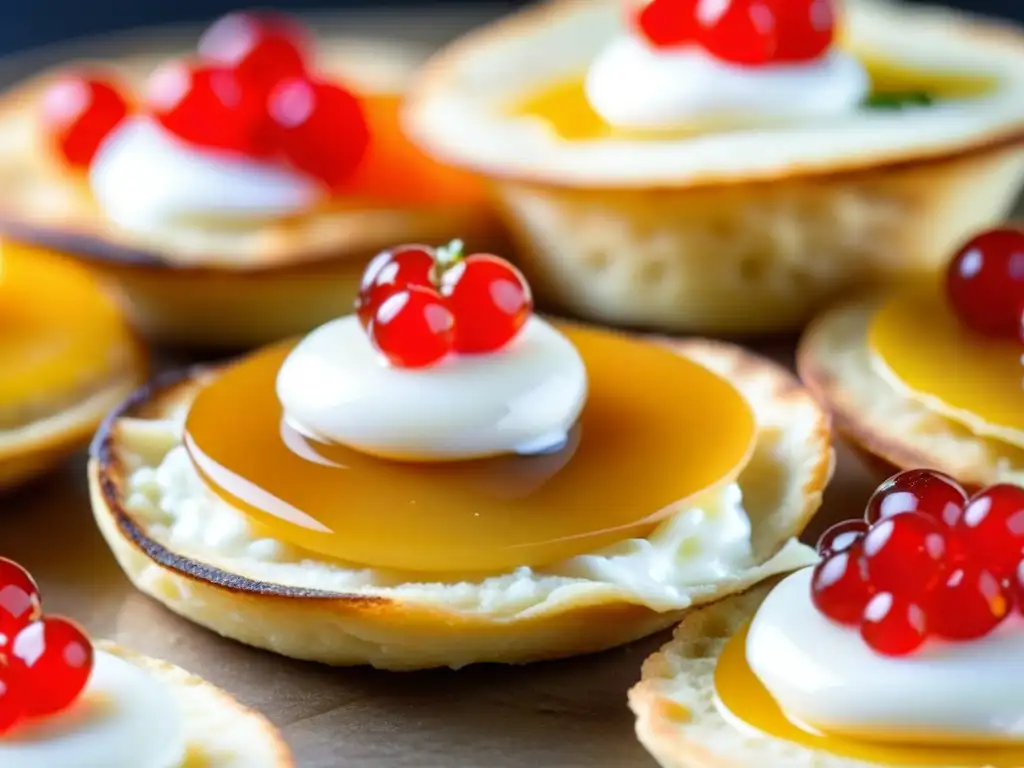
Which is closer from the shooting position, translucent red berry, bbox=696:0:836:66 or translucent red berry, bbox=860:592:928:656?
translucent red berry, bbox=860:592:928:656

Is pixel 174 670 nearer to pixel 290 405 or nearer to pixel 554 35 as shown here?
pixel 290 405

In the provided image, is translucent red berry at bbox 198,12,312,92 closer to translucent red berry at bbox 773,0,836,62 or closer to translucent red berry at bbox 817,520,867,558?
translucent red berry at bbox 773,0,836,62

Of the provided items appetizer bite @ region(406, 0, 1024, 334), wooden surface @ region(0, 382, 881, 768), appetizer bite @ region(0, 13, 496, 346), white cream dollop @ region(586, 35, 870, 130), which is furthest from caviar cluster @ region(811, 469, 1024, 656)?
appetizer bite @ region(0, 13, 496, 346)

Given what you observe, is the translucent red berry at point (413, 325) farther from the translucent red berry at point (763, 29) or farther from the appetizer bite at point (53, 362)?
the translucent red berry at point (763, 29)

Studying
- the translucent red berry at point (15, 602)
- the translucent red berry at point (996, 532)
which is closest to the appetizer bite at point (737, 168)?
the translucent red berry at point (996, 532)

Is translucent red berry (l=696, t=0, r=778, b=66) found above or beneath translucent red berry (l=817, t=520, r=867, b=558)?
above

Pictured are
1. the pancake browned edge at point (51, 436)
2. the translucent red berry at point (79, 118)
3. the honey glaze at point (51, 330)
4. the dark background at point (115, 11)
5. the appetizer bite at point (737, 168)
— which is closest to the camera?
the pancake browned edge at point (51, 436)

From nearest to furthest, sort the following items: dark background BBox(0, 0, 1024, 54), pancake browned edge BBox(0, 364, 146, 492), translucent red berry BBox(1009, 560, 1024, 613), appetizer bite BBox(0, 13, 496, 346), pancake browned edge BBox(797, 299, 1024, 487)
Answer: translucent red berry BBox(1009, 560, 1024, 613)
pancake browned edge BBox(797, 299, 1024, 487)
pancake browned edge BBox(0, 364, 146, 492)
appetizer bite BBox(0, 13, 496, 346)
dark background BBox(0, 0, 1024, 54)

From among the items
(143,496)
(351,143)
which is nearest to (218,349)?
(351,143)
